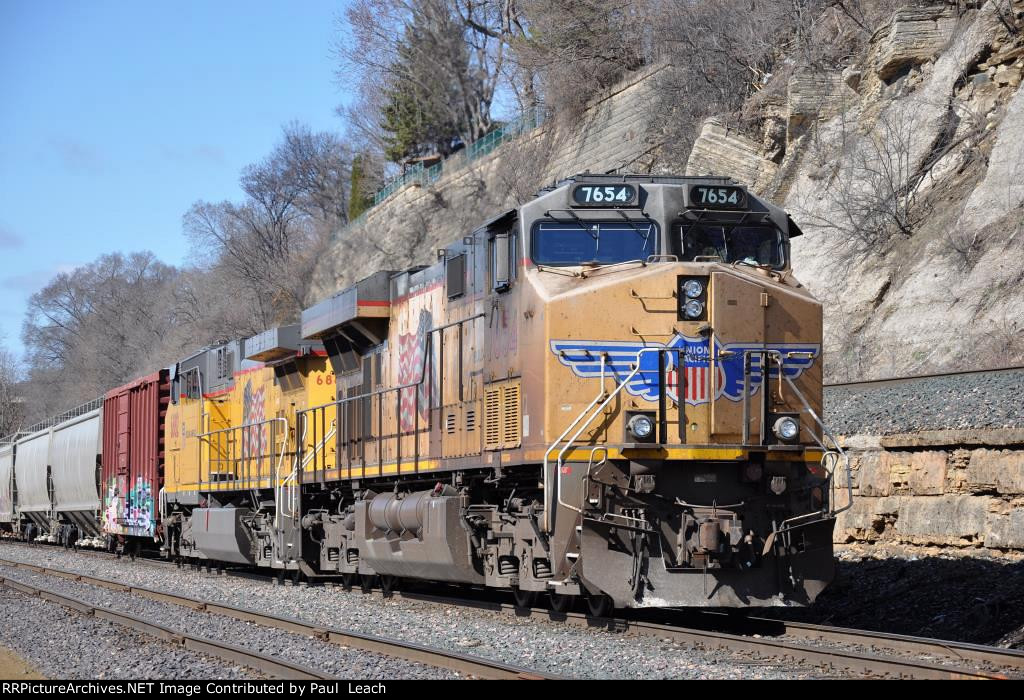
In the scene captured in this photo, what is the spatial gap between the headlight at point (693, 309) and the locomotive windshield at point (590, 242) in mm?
706

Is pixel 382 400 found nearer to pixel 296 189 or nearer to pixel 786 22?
pixel 786 22

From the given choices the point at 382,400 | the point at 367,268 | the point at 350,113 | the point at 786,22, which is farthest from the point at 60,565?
the point at 350,113

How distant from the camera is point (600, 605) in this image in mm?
10258

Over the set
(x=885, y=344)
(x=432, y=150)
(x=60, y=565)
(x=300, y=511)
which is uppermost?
(x=432, y=150)

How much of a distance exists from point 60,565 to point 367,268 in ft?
104

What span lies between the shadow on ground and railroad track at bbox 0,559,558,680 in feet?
13.9

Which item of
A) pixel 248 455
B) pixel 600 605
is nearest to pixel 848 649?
pixel 600 605

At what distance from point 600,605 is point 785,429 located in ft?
7.58

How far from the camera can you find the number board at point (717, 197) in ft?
33.0

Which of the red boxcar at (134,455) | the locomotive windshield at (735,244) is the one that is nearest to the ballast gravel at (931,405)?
the locomotive windshield at (735,244)

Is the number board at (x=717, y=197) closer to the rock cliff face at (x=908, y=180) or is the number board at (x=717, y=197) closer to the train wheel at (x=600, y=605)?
the train wheel at (x=600, y=605)

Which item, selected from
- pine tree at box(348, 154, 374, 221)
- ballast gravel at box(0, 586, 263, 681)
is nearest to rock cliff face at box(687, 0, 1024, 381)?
ballast gravel at box(0, 586, 263, 681)
